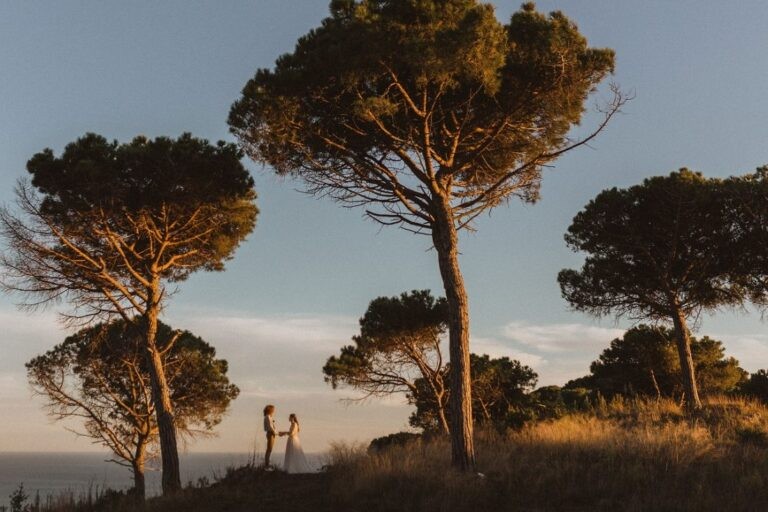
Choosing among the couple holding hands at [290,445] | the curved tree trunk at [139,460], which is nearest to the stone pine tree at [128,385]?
the curved tree trunk at [139,460]

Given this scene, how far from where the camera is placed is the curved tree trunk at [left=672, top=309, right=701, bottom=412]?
19609 mm

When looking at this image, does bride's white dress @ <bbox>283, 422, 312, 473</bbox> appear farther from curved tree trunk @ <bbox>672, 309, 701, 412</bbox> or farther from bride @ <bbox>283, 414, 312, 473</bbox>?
curved tree trunk @ <bbox>672, 309, 701, 412</bbox>

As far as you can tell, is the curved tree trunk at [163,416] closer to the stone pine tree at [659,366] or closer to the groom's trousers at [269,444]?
the groom's trousers at [269,444]

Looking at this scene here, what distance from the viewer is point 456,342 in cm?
1122

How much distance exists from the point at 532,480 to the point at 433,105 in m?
6.88

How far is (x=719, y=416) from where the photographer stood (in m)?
18.2

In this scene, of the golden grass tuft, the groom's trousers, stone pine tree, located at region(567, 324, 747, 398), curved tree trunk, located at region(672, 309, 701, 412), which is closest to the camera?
the golden grass tuft

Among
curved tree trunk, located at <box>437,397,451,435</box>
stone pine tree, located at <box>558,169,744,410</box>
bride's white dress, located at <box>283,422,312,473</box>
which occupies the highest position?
stone pine tree, located at <box>558,169,744,410</box>

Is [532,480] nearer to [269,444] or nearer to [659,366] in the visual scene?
[269,444]

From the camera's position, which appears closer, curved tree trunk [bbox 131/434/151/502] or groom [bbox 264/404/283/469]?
groom [bbox 264/404/283/469]

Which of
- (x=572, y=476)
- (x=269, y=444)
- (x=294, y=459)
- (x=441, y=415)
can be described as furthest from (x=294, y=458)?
(x=441, y=415)

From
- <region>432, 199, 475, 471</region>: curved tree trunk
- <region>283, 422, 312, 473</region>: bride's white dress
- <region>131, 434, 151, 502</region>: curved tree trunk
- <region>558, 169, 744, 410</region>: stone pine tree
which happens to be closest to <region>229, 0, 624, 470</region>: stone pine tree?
<region>432, 199, 475, 471</region>: curved tree trunk

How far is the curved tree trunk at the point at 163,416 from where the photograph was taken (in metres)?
13.7

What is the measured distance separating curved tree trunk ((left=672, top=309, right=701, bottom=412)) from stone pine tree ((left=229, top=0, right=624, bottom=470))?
10.2 meters
